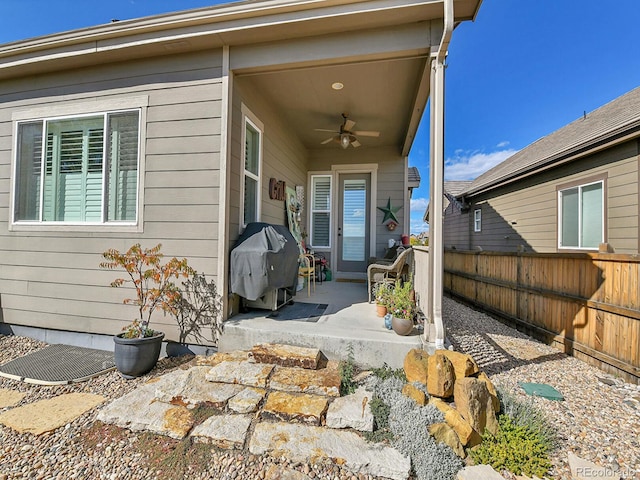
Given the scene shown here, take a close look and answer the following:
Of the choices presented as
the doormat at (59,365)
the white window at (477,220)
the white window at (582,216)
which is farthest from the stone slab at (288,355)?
the white window at (477,220)

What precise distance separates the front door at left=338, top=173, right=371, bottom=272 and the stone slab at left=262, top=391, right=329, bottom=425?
178 inches

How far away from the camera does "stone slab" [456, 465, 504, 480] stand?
167cm

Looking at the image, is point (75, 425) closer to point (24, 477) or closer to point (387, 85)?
point (24, 477)

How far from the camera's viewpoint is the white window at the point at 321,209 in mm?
6715

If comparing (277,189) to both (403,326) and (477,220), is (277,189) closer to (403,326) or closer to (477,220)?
(403,326)

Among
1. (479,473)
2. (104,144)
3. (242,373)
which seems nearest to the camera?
(479,473)

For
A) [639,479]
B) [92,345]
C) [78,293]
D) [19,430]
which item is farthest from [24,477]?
[639,479]

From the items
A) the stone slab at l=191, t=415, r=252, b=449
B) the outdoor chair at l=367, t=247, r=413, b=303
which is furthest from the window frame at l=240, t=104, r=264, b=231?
the stone slab at l=191, t=415, r=252, b=449

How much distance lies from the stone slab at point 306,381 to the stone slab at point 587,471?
1532mm

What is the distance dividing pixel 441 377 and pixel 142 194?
3.69 meters

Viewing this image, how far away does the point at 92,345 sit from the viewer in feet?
11.8

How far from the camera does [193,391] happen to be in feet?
8.01

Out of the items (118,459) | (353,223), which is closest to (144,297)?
(118,459)

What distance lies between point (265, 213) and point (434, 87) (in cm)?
280
